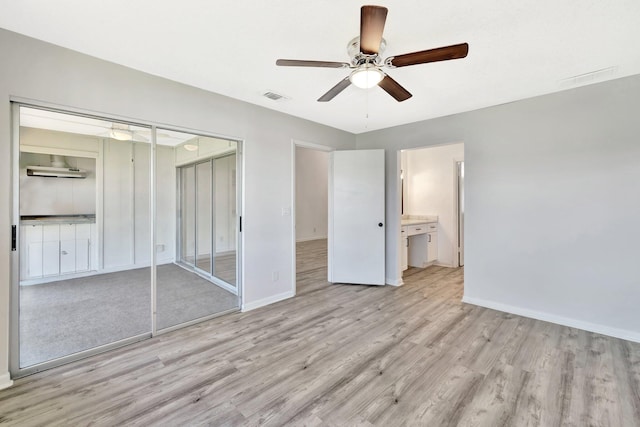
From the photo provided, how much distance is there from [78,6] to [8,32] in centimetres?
71

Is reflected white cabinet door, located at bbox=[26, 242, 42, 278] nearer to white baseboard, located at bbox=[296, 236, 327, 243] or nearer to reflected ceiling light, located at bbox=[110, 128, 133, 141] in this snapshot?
reflected ceiling light, located at bbox=[110, 128, 133, 141]

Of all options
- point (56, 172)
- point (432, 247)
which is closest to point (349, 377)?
point (56, 172)

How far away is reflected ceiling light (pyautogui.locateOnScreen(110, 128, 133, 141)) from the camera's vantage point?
2.71 meters

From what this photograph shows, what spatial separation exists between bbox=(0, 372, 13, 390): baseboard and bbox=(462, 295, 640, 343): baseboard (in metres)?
4.35

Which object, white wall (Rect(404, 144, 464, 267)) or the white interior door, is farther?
white wall (Rect(404, 144, 464, 267))

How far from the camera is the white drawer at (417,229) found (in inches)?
191

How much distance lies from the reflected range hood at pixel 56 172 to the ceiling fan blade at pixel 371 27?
9.03 ft

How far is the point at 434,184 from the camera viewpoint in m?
5.55

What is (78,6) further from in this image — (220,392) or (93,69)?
(220,392)

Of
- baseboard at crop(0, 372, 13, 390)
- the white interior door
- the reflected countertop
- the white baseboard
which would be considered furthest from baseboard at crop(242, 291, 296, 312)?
the white baseboard

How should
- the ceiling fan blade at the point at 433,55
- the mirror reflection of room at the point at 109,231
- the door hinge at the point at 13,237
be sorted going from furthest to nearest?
1. the mirror reflection of room at the point at 109,231
2. the door hinge at the point at 13,237
3. the ceiling fan blade at the point at 433,55

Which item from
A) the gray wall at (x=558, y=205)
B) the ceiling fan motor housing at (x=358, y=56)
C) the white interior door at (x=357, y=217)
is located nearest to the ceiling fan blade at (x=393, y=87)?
the ceiling fan motor housing at (x=358, y=56)

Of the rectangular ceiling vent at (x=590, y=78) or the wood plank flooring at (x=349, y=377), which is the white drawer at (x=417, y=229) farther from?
the rectangular ceiling vent at (x=590, y=78)

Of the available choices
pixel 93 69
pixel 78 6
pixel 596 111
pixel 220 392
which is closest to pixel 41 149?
pixel 93 69
